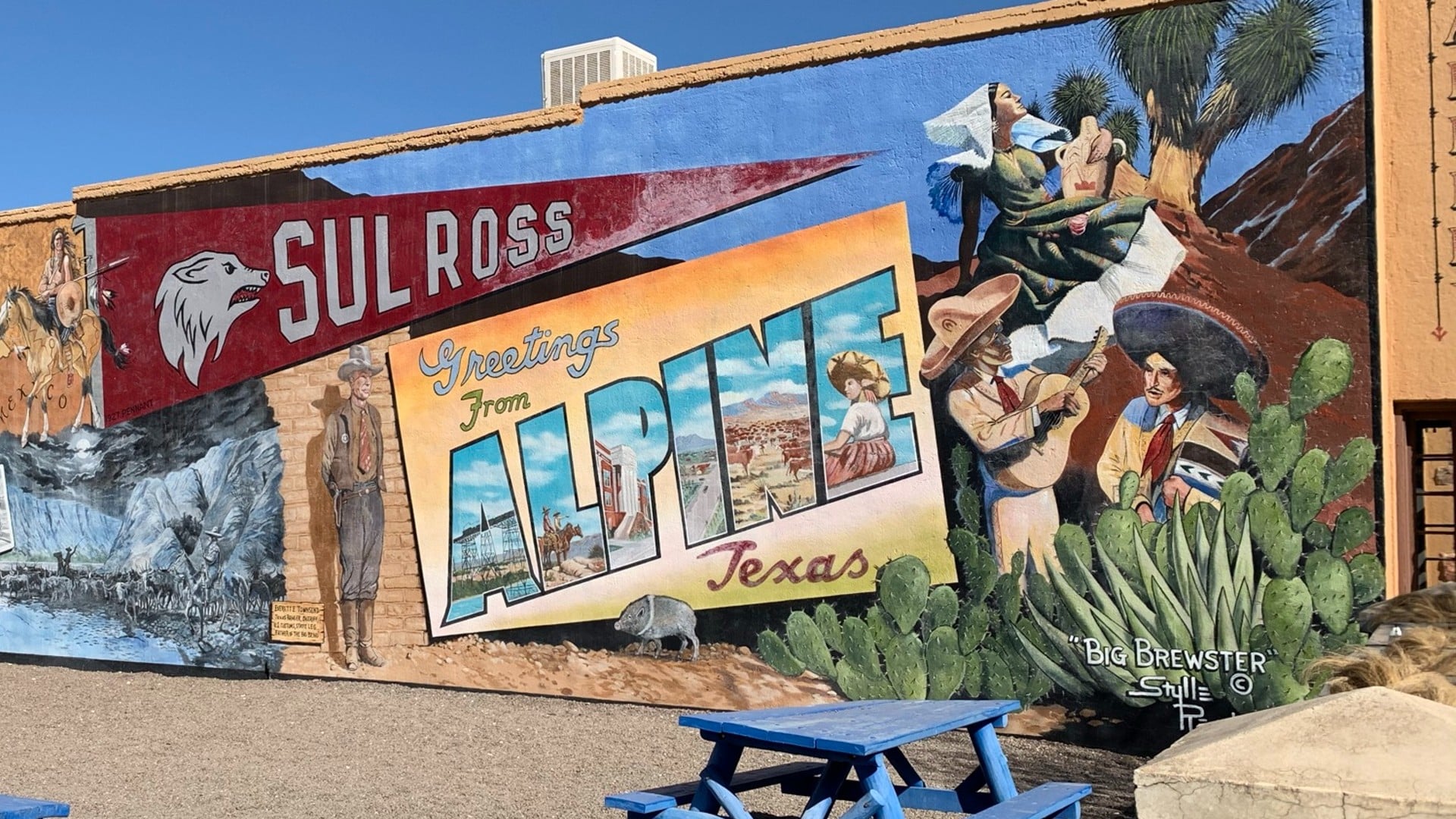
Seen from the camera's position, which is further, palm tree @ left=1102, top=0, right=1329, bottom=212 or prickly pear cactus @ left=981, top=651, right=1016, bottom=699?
prickly pear cactus @ left=981, top=651, right=1016, bottom=699

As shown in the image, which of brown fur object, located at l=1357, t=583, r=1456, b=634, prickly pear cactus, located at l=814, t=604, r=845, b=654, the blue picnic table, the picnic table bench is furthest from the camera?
prickly pear cactus, located at l=814, t=604, r=845, b=654

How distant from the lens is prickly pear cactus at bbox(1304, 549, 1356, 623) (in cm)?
781

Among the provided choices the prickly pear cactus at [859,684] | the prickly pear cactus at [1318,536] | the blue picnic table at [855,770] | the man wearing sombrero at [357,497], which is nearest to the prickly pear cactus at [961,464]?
the prickly pear cactus at [859,684]

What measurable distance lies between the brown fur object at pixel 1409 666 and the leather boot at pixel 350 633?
8.32 metres

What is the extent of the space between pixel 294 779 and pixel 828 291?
16.0ft

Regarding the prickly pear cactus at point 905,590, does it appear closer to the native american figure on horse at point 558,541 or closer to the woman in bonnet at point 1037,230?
the woman in bonnet at point 1037,230

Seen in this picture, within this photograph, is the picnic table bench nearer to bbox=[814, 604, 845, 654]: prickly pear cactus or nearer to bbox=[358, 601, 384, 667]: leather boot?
bbox=[814, 604, 845, 654]: prickly pear cactus

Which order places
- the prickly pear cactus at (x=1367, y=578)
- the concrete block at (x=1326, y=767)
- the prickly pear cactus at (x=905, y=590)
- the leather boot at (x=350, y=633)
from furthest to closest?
the leather boot at (x=350, y=633)
the prickly pear cactus at (x=905, y=590)
the prickly pear cactus at (x=1367, y=578)
the concrete block at (x=1326, y=767)

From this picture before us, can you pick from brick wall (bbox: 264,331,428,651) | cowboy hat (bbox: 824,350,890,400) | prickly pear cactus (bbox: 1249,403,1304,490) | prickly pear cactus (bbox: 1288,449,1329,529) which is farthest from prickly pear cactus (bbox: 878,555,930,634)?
brick wall (bbox: 264,331,428,651)

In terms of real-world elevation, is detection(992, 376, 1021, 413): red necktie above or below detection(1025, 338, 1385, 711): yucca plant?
above

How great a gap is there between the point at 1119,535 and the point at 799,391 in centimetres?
253

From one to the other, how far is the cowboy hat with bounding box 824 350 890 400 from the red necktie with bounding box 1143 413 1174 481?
188 cm

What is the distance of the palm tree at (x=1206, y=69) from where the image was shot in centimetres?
813

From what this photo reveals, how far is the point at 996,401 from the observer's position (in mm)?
8906
